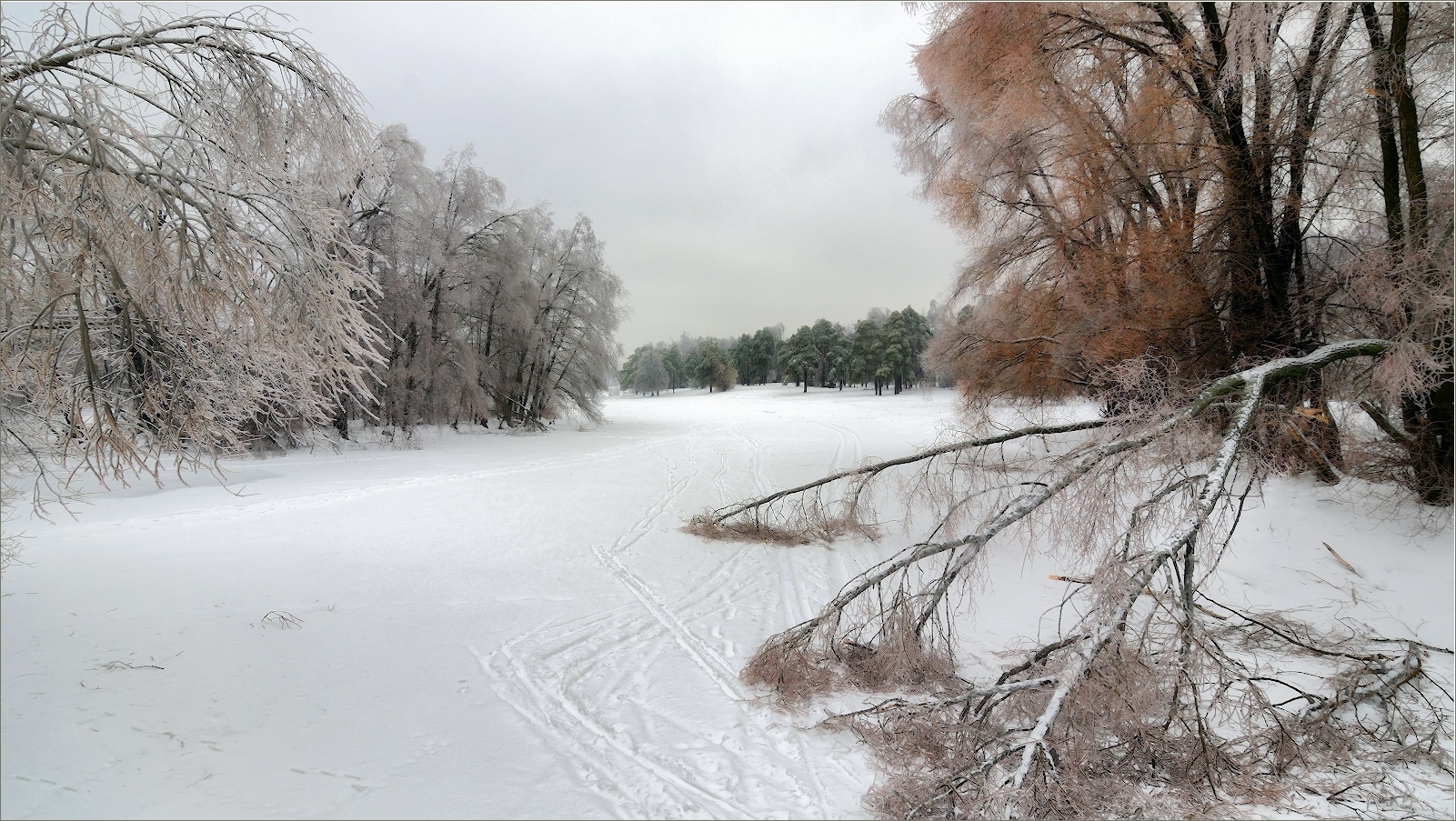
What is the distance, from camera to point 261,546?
6047 millimetres

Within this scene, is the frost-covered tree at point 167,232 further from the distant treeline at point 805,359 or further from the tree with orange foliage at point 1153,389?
the distant treeline at point 805,359

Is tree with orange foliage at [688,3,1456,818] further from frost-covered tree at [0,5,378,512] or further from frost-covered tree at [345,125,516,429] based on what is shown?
frost-covered tree at [345,125,516,429]

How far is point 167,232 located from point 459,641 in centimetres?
293

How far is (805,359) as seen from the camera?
159ft

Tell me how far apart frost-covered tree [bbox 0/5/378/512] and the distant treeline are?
26920 mm

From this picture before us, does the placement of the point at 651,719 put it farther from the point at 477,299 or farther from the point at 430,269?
the point at 477,299

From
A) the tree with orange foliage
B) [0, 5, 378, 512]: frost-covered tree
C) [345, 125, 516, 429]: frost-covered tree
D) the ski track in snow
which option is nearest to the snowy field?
the ski track in snow

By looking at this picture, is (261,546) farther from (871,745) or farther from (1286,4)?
(1286,4)

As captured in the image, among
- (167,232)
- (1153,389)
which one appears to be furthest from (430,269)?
(1153,389)

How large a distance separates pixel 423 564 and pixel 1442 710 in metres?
7.41

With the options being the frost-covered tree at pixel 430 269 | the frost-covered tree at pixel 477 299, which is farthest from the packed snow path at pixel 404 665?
the frost-covered tree at pixel 430 269

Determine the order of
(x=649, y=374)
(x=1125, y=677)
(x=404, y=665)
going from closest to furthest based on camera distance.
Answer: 1. (x=1125, y=677)
2. (x=404, y=665)
3. (x=649, y=374)

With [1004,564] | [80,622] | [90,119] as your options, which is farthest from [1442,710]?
[80,622]

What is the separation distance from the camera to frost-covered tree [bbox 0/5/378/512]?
287 centimetres
